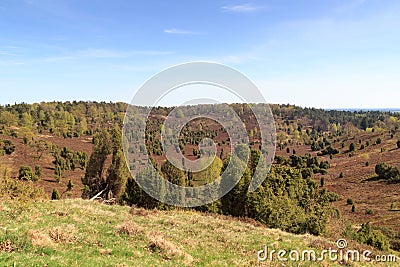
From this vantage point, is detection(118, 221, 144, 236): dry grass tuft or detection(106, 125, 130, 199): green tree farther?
detection(106, 125, 130, 199): green tree

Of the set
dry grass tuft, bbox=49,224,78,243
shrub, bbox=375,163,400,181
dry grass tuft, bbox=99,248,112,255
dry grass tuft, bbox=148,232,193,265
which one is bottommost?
shrub, bbox=375,163,400,181

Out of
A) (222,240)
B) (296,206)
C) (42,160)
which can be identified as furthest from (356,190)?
(42,160)

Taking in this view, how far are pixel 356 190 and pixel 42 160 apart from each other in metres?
103

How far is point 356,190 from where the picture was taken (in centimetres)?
9988

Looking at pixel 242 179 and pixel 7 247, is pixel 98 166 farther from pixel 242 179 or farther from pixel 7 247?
pixel 7 247

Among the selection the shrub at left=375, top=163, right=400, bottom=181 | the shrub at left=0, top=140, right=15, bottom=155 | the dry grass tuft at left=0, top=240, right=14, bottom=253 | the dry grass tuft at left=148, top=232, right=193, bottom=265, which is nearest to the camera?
the dry grass tuft at left=0, top=240, right=14, bottom=253

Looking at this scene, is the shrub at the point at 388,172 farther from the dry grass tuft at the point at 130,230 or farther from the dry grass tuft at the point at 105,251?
the dry grass tuft at the point at 105,251

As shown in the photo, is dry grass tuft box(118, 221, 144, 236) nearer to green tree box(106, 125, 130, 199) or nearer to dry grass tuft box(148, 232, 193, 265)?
dry grass tuft box(148, 232, 193, 265)
